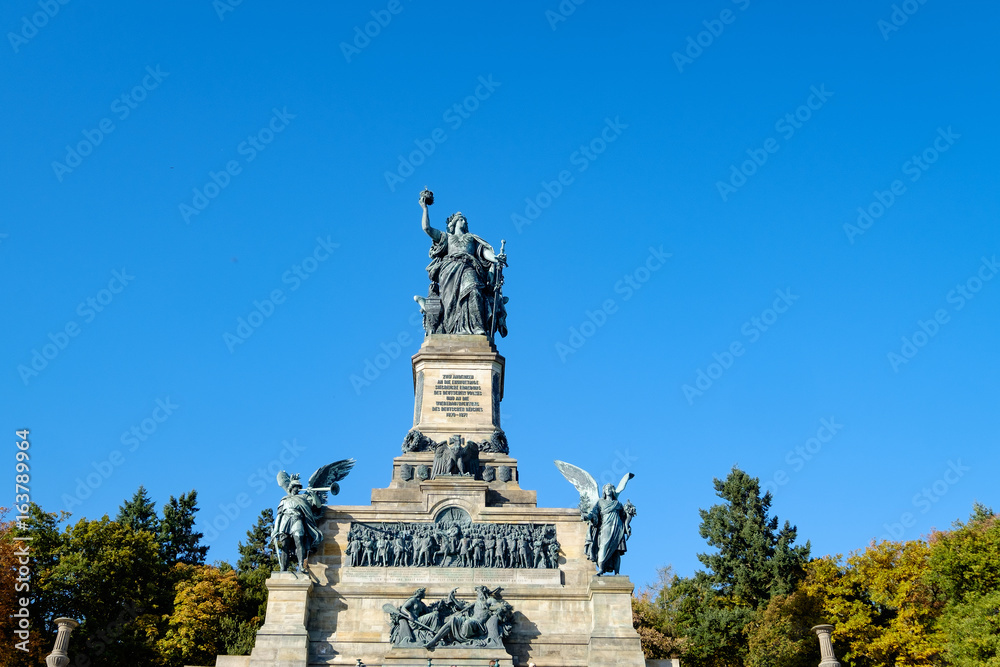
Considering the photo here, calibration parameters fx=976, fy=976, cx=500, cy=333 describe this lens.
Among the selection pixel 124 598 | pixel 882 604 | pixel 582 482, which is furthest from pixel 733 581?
pixel 124 598

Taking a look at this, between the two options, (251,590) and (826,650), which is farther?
(251,590)

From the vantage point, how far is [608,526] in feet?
82.9

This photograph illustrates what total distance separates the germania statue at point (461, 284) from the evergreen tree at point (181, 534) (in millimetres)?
17906

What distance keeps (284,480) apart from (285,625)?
152 inches

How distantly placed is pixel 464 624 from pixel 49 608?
19.0 meters

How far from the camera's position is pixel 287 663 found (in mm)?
23500

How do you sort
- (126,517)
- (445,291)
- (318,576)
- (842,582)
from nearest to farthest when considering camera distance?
(318,576)
(445,291)
(842,582)
(126,517)

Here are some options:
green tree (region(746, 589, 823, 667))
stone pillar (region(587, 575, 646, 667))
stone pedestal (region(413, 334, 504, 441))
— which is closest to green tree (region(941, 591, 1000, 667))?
green tree (region(746, 589, 823, 667))

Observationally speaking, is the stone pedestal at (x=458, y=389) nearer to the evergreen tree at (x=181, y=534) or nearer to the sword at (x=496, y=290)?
the sword at (x=496, y=290)

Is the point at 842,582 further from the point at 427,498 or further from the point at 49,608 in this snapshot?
the point at 49,608

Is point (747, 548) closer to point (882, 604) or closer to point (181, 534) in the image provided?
point (882, 604)

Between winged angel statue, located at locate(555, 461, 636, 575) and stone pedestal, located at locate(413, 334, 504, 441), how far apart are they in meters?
5.19

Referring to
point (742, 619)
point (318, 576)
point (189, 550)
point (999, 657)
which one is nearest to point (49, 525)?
point (189, 550)

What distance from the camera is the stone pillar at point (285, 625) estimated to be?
2359 cm
